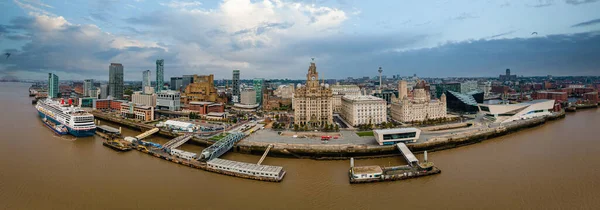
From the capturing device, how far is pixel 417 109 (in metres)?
33.1

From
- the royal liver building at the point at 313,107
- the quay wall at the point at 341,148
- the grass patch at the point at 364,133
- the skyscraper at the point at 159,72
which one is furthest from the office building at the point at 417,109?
the skyscraper at the point at 159,72

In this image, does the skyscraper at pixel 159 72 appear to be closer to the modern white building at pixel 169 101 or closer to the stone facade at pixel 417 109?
the modern white building at pixel 169 101

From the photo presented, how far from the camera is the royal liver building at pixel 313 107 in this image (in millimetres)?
30234

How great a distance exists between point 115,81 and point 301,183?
195 ft

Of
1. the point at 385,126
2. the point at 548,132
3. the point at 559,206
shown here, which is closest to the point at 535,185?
the point at 559,206

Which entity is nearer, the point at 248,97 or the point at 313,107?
the point at 313,107

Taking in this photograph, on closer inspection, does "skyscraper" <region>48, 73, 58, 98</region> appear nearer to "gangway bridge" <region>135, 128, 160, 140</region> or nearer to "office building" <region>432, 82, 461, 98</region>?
"gangway bridge" <region>135, 128, 160, 140</region>

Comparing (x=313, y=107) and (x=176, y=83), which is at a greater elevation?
(x=176, y=83)

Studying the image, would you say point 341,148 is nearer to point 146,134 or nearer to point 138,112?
point 146,134

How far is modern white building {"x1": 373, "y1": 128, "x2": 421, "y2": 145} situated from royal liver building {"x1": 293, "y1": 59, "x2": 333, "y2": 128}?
31.4 feet

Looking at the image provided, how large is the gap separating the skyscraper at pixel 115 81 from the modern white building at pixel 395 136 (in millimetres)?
58302

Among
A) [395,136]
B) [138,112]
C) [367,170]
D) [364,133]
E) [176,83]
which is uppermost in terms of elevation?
[176,83]

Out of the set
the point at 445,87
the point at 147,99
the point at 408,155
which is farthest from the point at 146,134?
the point at 445,87

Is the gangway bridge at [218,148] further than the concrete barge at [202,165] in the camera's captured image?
A: Yes
